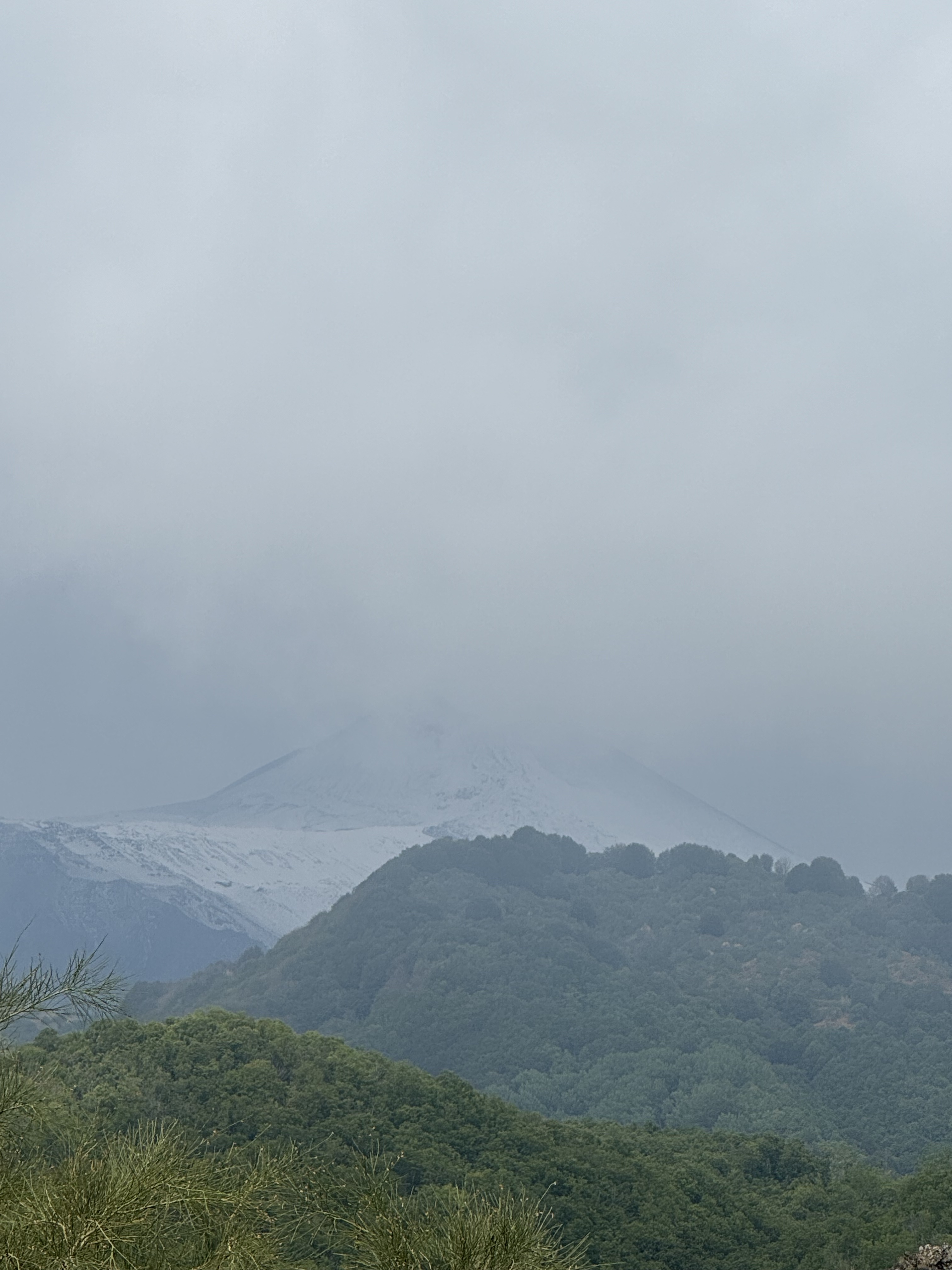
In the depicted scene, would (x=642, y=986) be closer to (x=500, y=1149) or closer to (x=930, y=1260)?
(x=500, y=1149)

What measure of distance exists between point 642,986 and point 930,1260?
118 metres

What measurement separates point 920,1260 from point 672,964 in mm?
133959

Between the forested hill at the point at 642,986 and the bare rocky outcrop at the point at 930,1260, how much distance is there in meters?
70.2

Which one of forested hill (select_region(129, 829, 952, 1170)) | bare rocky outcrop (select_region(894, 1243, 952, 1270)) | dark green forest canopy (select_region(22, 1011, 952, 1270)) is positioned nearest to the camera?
bare rocky outcrop (select_region(894, 1243, 952, 1270))

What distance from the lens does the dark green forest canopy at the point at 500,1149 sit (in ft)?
134

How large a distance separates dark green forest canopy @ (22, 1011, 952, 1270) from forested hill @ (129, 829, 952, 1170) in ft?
103

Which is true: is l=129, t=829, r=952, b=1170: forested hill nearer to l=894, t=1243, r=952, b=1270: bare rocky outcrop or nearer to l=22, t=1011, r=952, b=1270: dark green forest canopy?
l=22, t=1011, r=952, b=1270: dark green forest canopy

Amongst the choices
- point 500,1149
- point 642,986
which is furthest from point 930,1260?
point 642,986

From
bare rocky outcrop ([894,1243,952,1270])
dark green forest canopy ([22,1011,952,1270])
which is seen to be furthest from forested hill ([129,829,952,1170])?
bare rocky outcrop ([894,1243,952,1270])

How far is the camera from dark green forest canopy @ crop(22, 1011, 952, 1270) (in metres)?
40.8

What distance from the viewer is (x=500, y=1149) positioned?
151 feet

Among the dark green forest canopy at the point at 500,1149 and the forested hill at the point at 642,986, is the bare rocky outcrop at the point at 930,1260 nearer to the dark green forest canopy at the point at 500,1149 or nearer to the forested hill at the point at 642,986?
the dark green forest canopy at the point at 500,1149

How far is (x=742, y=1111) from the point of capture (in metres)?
85.5

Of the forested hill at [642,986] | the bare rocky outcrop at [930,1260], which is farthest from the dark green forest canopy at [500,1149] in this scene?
the forested hill at [642,986]
